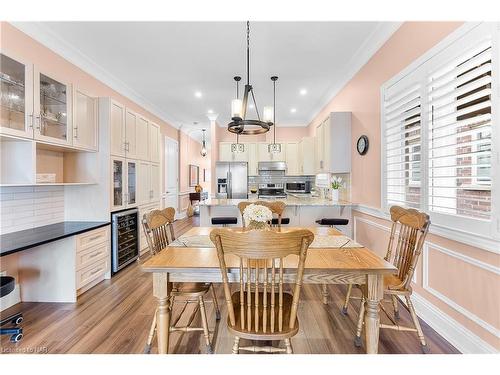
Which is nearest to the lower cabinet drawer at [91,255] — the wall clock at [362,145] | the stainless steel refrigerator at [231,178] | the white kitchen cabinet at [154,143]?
the white kitchen cabinet at [154,143]

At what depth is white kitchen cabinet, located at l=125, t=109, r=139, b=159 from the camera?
3722 mm

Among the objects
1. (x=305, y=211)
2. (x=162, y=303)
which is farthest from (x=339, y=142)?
(x=162, y=303)

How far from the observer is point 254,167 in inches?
272

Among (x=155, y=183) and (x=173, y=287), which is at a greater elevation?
(x=155, y=183)

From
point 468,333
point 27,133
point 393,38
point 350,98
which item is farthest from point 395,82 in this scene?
point 27,133

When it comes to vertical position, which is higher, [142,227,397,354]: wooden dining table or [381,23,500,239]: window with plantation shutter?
[381,23,500,239]: window with plantation shutter

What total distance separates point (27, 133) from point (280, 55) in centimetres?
293

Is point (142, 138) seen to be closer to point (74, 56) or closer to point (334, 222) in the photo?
point (74, 56)

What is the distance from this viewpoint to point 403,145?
106 inches

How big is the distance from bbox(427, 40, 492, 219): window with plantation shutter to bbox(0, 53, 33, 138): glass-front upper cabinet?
348 cm

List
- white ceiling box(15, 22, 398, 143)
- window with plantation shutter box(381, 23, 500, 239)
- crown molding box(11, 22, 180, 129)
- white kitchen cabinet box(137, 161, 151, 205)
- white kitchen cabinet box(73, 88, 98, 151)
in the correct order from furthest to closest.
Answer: white kitchen cabinet box(137, 161, 151, 205) → white kitchen cabinet box(73, 88, 98, 151) → white ceiling box(15, 22, 398, 143) → crown molding box(11, 22, 180, 129) → window with plantation shutter box(381, 23, 500, 239)

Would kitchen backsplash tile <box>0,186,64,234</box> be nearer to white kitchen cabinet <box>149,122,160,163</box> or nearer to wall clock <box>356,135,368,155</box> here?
white kitchen cabinet <box>149,122,160,163</box>

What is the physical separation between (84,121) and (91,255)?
1571mm

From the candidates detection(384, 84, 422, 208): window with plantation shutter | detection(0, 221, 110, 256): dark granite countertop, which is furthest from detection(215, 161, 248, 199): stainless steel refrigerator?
detection(384, 84, 422, 208): window with plantation shutter
